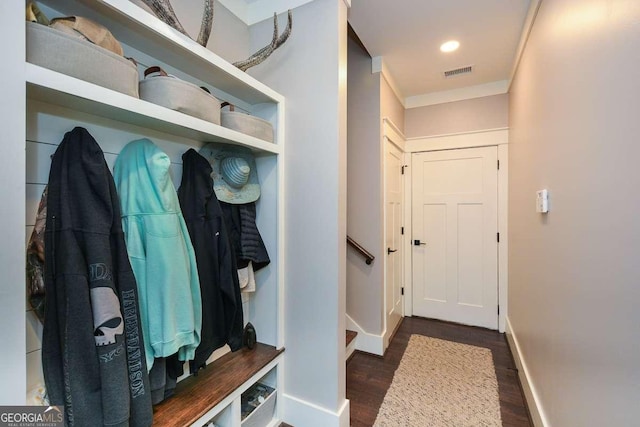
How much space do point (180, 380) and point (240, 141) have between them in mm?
1226

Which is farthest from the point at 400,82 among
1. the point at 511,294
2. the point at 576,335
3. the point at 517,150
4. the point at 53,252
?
the point at 53,252

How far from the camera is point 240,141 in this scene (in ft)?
4.60

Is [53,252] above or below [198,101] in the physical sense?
below

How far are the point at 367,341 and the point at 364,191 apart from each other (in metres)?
1.39

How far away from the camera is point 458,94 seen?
3.08 metres

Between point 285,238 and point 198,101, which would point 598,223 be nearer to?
point 285,238

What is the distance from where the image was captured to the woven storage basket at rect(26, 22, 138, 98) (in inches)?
29.9

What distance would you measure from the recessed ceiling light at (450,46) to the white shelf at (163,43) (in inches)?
63.6

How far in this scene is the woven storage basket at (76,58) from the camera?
0.76 meters

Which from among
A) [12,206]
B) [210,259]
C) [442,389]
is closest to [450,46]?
[210,259]

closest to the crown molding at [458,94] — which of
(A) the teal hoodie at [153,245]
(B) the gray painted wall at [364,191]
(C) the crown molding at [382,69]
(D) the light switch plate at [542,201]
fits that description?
(C) the crown molding at [382,69]

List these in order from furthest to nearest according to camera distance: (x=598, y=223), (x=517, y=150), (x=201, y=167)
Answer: (x=517, y=150)
(x=201, y=167)
(x=598, y=223)

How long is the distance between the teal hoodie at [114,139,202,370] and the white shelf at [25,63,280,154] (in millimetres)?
138

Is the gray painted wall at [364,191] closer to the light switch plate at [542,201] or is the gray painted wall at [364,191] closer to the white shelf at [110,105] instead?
the light switch plate at [542,201]
